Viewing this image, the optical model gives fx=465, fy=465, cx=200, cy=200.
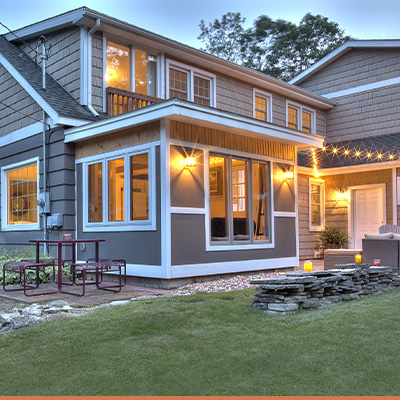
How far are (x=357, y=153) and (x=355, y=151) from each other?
0.30m

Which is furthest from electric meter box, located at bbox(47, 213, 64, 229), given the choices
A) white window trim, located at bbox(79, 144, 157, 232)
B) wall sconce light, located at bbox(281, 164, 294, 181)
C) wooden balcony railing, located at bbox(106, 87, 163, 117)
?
wall sconce light, located at bbox(281, 164, 294, 181)

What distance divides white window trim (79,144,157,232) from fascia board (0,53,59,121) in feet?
3.08

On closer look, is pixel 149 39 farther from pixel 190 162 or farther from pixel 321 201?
pixel 321 201

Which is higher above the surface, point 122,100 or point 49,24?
point 49,24

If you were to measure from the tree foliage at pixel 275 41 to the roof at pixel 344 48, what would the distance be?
37.5ft

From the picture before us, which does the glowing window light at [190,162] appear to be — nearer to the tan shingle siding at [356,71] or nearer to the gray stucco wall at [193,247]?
the gray stucco wall at [193,247]

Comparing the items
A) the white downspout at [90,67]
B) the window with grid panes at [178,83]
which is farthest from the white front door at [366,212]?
the white downspout at [90,67]

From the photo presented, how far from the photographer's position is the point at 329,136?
1427 centimetres

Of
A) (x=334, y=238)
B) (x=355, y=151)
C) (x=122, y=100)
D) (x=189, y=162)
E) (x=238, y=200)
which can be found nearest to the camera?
(x=189, y=162)

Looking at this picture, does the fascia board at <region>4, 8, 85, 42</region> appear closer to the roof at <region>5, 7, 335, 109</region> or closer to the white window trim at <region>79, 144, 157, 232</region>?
the roof at <region>5, 7, 335, 109</region>

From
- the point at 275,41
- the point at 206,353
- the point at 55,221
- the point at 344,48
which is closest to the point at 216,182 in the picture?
the point at 55,221

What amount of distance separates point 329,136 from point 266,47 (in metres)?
14.8

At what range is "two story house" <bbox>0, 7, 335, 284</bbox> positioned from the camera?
683 centimetres

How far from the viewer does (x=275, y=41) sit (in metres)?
26.8
